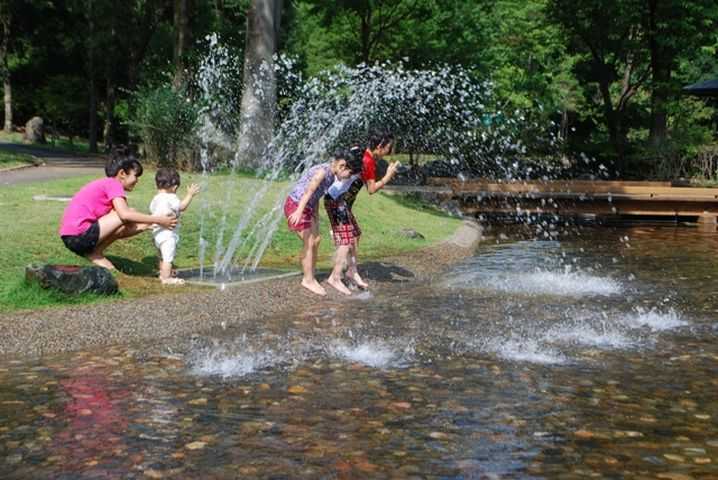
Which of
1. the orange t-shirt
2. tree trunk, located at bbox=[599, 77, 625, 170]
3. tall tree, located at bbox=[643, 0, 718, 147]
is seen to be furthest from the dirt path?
tree trunk, located at bbox=[599, 77, 625, 170]

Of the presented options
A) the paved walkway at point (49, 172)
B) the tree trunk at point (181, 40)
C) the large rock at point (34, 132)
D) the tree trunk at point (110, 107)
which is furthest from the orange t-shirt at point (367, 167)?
the large rock at point (34, 132)

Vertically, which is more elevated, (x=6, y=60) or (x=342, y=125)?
(x=6, y=60)

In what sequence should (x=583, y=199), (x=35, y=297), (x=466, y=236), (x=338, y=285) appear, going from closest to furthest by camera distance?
(x=35, y=297)
(x=338, y=285)
(x=466, y=236)
(x=583, y=199)

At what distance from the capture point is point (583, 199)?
24.4 meters

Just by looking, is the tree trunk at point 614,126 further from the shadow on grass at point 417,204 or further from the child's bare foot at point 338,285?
the child's bare foot at point 338,285

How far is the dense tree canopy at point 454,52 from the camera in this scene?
3088 centimetres

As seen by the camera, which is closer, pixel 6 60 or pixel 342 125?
pixel 342 125

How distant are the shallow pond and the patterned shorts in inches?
30.8

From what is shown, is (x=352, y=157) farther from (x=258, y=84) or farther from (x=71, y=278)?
(x=258, y=84)

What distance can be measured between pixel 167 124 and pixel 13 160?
6.58 m

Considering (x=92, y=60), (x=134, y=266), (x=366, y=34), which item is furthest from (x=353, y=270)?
(x=92, y=60)

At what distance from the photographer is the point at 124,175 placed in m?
10.0

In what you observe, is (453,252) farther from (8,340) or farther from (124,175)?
(8,340)

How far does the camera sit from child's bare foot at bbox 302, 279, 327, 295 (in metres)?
10.4
